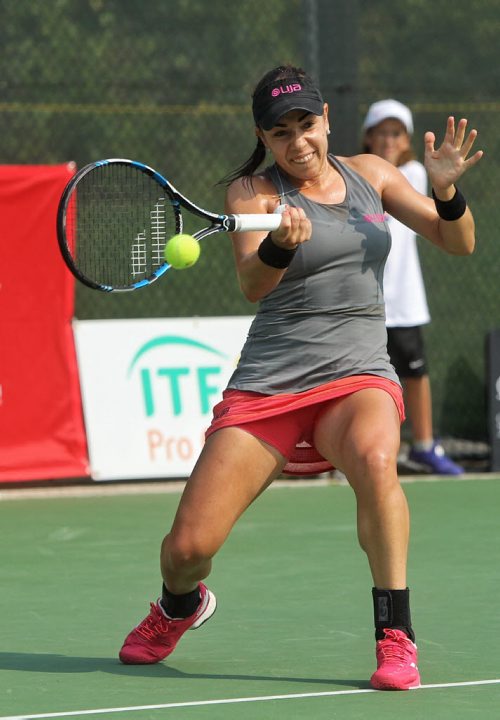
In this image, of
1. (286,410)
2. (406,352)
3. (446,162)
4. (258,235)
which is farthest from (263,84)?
(406,352)

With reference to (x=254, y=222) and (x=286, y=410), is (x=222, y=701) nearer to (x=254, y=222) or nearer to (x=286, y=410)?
(x=286, y=410)

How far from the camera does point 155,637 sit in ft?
15.9

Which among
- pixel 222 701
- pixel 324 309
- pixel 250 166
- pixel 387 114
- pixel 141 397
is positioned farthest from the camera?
pixel 387 114

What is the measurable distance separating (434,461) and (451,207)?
456 centimetres

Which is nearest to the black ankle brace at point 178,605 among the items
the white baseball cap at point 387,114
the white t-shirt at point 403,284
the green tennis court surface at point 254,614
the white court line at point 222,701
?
Result: the green tennis court surface at point 254,614

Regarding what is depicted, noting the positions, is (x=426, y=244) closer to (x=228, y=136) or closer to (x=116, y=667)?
(x=228, y=136)

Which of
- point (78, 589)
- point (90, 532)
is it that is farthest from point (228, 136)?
point (78, 589)

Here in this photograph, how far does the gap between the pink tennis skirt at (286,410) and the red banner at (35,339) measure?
4004 mm

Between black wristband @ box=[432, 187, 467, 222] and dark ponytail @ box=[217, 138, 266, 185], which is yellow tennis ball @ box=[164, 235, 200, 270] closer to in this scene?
dark ponytail @ box=[217, 138, 266, 185]

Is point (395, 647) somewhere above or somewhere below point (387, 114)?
below

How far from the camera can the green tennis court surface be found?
4.36 metres

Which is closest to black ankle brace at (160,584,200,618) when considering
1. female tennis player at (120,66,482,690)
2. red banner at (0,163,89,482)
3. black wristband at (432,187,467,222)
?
female tennis player at (120,66,482,690)

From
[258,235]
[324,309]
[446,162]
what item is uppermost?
[446,162]

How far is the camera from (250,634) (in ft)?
17.2
